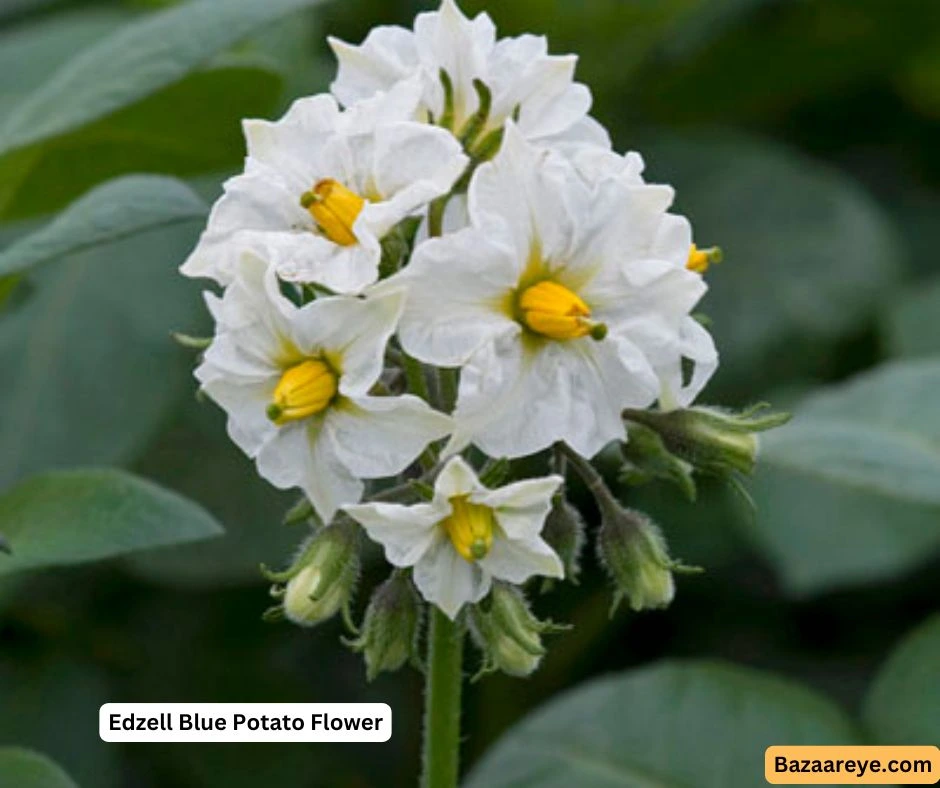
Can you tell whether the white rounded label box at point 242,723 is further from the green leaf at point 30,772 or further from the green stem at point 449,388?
the green stem at point 449,388

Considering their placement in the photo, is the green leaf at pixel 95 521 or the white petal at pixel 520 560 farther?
the green leaf at pixel 95 521

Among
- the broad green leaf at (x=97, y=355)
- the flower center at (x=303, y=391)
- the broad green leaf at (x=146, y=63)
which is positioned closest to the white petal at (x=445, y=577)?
the flower center at (x=303, y=391)

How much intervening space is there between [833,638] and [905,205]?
2.50 feet

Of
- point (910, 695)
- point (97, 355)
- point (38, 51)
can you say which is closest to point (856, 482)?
point (910, 695)

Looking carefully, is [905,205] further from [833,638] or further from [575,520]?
[575,520]

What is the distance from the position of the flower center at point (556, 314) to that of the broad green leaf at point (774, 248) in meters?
1.29

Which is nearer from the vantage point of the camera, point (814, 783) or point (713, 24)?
point (814, 783)

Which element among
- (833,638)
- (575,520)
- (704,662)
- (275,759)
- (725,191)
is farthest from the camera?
(725,191)

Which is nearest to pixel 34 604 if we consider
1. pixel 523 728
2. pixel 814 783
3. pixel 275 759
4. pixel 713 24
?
pixel 275 759

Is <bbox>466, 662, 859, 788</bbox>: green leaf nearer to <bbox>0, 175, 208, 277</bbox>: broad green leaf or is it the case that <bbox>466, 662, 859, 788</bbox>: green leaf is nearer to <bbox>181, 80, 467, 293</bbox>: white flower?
<bbox>0, 175, 208, 277</bbox>: broad green leaf

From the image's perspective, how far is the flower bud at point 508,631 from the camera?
47.3 inches

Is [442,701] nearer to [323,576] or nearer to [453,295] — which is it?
[323,576]

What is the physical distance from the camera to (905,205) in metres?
2.90

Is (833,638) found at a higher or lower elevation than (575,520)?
lower
